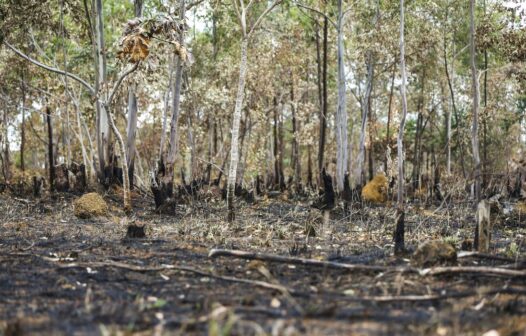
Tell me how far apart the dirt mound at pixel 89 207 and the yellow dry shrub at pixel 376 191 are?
7.13 m

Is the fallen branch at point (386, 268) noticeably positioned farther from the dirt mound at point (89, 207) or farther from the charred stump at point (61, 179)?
the charred stump at point (61, 179)

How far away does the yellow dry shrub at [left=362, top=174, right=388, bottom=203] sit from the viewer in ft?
48.8

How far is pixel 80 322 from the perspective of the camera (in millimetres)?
3240

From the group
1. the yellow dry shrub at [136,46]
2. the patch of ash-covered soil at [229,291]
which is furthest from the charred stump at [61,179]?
the patch of ash-covered soil at [229,291]

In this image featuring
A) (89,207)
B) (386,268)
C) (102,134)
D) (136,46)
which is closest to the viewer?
(386,268)

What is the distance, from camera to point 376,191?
1507 centimetres

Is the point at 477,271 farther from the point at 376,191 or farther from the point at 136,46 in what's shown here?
the point at 376,191

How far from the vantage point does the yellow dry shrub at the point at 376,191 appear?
14.9 metres

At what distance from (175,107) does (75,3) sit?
6415 millimetres

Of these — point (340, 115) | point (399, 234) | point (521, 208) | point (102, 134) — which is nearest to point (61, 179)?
point (102, 134)

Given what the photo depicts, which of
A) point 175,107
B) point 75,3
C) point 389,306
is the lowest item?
point 389,306

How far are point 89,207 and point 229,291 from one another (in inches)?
260

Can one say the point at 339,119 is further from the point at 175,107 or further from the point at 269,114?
the point at 269,114

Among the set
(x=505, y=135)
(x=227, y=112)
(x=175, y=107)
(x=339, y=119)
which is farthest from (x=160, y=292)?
(x=505, y=135)
